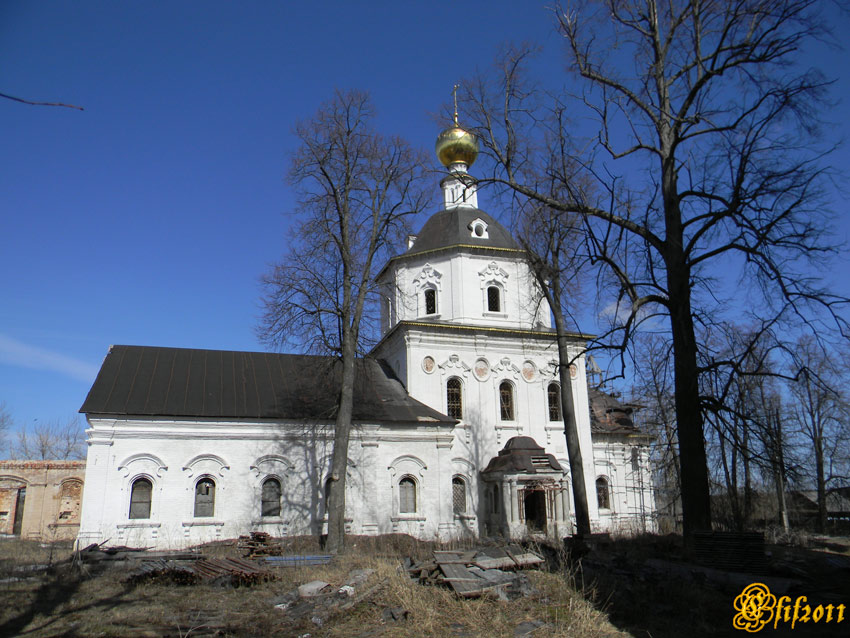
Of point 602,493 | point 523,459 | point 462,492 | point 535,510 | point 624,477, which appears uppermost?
point 523,459

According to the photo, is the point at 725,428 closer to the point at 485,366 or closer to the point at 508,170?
the point at 508,170

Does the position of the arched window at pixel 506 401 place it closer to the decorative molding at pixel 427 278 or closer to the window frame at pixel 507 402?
the window frame at pixel 507 402

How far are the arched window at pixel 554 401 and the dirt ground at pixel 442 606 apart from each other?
13750 mm

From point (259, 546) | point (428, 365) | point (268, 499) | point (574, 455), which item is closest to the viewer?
point (259, 546)

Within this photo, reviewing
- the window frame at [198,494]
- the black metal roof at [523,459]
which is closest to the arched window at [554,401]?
the black metal roof at [523,459]

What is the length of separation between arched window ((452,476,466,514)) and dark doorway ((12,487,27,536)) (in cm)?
1914

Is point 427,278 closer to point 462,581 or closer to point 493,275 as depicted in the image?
point 493,275

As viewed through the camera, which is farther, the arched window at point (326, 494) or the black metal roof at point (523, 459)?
the black metal roof at point (523, 459)

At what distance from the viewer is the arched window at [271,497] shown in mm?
21188

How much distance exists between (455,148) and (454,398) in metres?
12.0

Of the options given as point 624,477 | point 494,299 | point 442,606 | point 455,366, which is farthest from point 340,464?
point 624,477

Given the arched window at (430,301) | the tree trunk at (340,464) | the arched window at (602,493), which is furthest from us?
the arched window at (602,493)

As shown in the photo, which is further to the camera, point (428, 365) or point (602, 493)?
point (602, 493)

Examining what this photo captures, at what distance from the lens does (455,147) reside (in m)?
29.9
